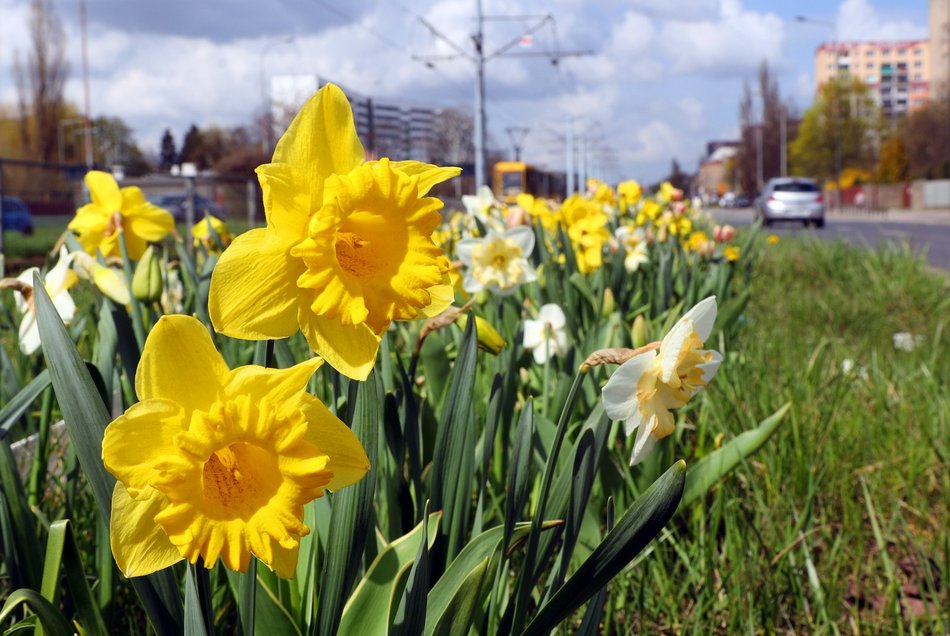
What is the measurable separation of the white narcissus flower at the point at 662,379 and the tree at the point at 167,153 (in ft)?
186

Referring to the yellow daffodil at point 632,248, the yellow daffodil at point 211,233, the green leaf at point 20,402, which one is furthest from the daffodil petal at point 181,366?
the yellow daffodil at point 632,248

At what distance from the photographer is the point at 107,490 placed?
710mm

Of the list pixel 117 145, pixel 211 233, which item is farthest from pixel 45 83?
pixel 211 233

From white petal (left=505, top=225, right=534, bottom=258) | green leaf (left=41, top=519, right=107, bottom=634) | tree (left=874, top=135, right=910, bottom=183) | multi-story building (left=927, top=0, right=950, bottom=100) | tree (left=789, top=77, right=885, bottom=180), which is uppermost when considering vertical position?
multi-story building (left=927, top=0, right=950, bottom=100)

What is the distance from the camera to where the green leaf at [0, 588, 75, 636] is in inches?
29.4

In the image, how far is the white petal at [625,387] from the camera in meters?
0.76

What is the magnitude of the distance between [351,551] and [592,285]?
216cm

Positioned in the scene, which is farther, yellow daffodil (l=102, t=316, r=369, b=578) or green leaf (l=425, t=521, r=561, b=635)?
green leaf (l=425, t=521, r=561, b=635)

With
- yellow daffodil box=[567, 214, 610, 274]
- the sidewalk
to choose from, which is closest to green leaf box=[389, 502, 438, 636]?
yellow daffodil box=[567, 214, 610, 274]

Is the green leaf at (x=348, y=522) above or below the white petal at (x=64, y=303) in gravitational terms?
below

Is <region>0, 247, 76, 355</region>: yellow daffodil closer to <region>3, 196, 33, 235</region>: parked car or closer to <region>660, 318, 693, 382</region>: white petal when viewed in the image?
<region>660, 318, 693, 382</region>: white petal

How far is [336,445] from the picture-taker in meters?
0.63

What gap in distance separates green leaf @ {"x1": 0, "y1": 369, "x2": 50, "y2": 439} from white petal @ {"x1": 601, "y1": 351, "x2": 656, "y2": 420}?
2.17 ft

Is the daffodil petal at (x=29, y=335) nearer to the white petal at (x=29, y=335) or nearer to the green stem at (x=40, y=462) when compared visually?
the white petal at (x=29, y=335)
